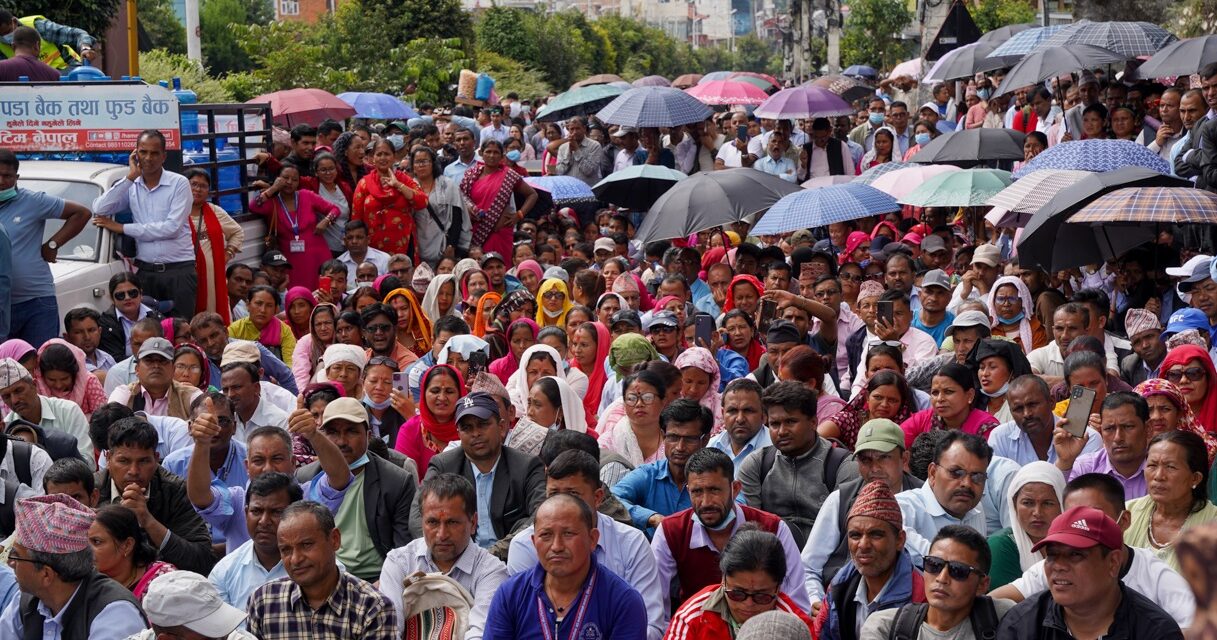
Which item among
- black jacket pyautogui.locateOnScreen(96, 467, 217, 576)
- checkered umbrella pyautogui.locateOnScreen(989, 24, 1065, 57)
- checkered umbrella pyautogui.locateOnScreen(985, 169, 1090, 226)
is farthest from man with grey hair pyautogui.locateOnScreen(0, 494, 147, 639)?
checkered umbrella pyautogui.locateOnScreen(989, 24, 1065, 57)

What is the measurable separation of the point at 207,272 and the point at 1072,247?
6314 millimetres

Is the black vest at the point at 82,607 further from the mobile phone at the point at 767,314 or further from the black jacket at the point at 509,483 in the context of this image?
the mobile phone at the point at 767,314

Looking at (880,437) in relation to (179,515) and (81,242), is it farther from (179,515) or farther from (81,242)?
(81,242)

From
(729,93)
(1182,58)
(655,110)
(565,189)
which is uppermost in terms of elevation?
(1182,58)

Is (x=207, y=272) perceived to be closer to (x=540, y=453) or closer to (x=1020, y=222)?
(x=540, y=453)

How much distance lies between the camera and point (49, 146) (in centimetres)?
1194

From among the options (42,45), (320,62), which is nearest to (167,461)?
(42,45)

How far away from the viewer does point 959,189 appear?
12781mm

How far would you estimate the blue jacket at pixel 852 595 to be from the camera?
5.62m

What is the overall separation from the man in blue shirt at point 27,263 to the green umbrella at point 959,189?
6.77 metres

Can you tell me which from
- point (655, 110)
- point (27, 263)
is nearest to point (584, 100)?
point (655, 110)

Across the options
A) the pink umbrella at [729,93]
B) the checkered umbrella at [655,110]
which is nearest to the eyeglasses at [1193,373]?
the checkered umbrella at [655,110]

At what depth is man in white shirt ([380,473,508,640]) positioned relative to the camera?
6168 millimetres

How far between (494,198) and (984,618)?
10.7 metres
